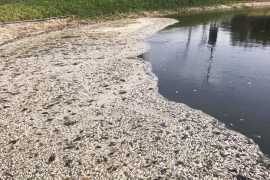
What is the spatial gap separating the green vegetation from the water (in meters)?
14.0

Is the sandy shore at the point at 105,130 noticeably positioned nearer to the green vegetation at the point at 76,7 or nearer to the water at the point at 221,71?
the water at the point at 221,71

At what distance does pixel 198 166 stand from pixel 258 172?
2.93 metres

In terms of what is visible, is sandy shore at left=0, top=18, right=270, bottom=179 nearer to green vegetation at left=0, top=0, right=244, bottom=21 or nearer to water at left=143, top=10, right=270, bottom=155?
water at left=143, top=10, right=270, bottom=155

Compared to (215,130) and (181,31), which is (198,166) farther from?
(181,31)

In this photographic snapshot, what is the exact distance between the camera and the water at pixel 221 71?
27.1 meters

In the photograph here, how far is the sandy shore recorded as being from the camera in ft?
65.2

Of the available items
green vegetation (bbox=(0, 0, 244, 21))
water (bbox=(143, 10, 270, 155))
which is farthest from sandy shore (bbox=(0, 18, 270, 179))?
green vegetation (bbox=(0, 0, 244, 21))

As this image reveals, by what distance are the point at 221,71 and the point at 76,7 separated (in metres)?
37.2

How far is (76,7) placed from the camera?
221ft

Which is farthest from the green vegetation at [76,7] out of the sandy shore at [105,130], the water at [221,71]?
the sandy shore at [105,130]

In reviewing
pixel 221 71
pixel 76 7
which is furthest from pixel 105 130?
pixel 76 7

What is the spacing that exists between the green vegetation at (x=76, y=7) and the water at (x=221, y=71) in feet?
46.0

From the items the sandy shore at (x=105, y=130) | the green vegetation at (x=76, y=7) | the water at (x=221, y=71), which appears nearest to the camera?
the sandy shore at (x=105, y=130)

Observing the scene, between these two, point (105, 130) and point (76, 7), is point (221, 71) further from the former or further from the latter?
point (76, 7)
